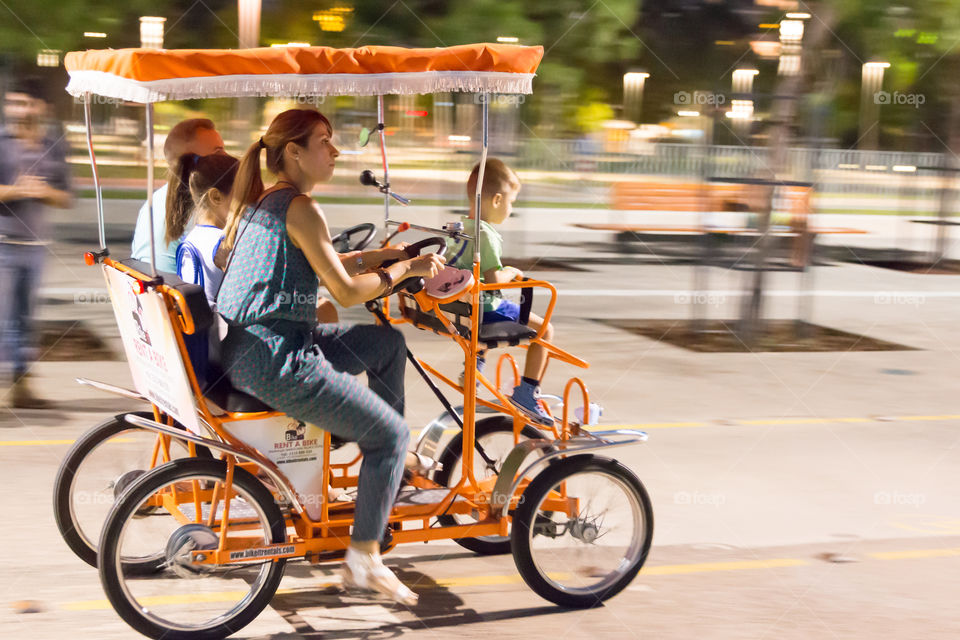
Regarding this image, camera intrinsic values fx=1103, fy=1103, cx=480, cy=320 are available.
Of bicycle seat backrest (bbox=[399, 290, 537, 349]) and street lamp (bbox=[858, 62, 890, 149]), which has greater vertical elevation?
street lamp (bbox=[858, 62, 890, 149])

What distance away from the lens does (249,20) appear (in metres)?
7.94

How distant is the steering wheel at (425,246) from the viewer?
13.8 ft

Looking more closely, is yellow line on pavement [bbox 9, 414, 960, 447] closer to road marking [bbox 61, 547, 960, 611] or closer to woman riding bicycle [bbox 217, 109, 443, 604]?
road marking [bbox 61, 547, 960, 611]

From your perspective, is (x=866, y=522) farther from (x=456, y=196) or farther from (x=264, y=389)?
(x=456, y=196)

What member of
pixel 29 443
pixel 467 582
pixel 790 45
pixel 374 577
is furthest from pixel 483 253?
pixel 790 45

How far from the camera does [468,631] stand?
409 cm

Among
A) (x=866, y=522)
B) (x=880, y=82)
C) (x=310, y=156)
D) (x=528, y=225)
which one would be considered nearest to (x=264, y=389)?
(x=310, y=156)

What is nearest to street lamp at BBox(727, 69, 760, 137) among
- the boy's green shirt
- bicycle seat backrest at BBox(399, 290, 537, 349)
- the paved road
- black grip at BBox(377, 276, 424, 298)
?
the paved road

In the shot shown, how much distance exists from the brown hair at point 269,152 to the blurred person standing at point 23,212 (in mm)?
3390

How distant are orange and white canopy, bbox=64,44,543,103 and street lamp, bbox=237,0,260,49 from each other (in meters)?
3.90

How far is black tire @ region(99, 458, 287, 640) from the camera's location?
3650mm

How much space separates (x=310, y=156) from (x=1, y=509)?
99.2 inches

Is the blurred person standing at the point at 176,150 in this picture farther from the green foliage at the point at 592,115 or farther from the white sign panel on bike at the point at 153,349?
the green foliage at the point at 592,115

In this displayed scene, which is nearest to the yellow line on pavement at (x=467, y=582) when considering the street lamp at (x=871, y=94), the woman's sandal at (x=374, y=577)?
the woman's sandal at (x=374, y=577)
